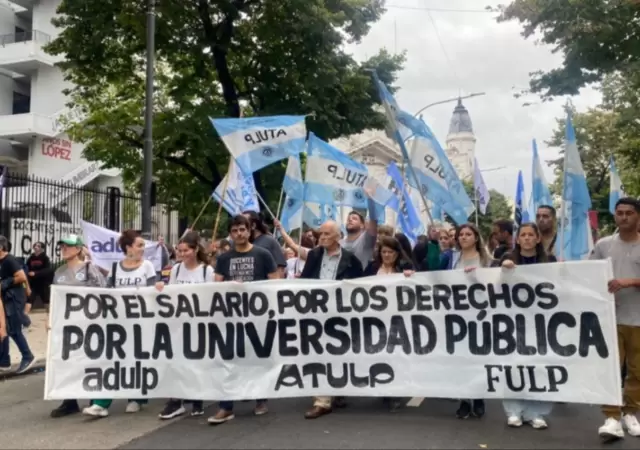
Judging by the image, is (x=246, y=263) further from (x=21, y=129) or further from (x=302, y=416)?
(x=21, y=129)

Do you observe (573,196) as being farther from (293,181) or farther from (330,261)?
(293,181)

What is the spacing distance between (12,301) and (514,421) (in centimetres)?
619

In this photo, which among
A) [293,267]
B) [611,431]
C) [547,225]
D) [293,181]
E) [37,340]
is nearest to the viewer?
[611,431]

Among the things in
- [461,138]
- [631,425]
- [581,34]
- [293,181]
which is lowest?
[631,425]

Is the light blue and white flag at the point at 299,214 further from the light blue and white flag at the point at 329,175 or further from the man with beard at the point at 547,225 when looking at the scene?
the man with beard at the point at 547,225

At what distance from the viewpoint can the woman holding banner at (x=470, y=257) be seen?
624 cm

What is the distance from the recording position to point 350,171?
373 inches

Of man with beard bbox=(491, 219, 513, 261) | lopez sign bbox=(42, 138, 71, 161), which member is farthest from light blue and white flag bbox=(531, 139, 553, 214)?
lopez sign bbox=(42, 138, 71, 161)

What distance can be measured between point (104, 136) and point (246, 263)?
12488mm

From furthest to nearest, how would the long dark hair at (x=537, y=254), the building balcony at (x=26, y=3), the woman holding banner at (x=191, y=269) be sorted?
1. the building balcony at (x=26, y=3)
2. the woman holding banner at (x=191, y=269)
3. the long dark hair at (x=537, y=254)

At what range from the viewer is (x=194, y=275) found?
21.9ft

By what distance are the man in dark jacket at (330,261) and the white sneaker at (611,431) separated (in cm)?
232

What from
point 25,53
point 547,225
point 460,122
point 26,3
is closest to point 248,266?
point 547,225

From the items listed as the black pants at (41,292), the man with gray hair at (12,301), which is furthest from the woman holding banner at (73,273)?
the black pants at (41,292)
